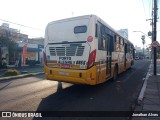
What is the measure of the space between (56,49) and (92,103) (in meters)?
3.56

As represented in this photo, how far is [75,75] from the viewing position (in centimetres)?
987

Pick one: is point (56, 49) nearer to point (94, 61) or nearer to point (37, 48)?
point (94, 61)

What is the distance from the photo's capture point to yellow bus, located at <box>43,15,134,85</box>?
9.70 meters

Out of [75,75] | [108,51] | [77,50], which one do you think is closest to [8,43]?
[108,51]

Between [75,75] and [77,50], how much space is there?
1150 millimetres

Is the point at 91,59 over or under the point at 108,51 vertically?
under

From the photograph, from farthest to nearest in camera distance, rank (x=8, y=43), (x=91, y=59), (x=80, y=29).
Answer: (x=8, y=43), (x=80, y=29), (x=91, y=59)

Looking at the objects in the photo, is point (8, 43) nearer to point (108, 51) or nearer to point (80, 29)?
point (108, 51)

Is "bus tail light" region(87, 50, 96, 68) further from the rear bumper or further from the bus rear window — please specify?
the bus rear window

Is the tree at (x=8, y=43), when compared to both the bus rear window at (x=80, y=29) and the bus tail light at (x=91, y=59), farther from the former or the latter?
the bus tail light at (x=91, y=59)

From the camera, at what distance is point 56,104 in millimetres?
8172

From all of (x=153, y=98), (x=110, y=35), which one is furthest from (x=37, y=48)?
(x=153, y=98)

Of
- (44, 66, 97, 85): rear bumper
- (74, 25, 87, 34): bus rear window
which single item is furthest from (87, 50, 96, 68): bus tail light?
(74, 25, 87, 34): bus rear window

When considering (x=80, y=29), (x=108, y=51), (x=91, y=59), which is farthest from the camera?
(x=108, y=51)
